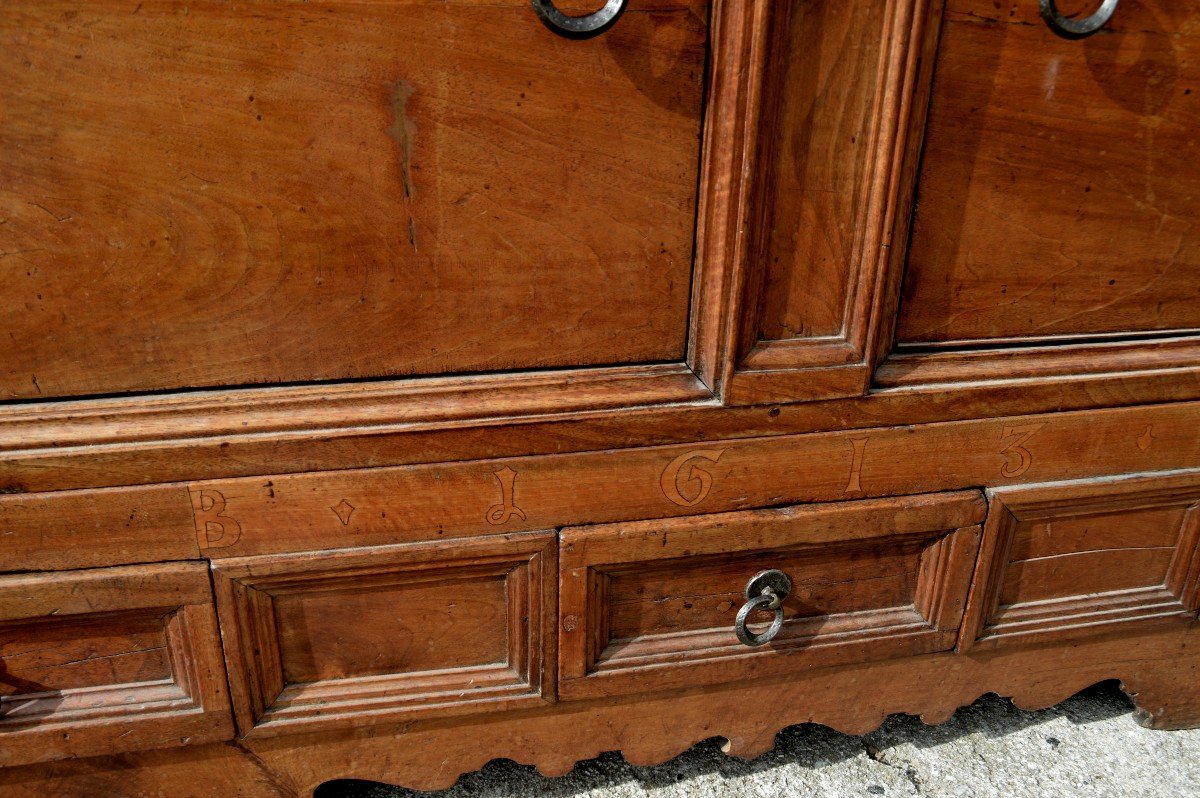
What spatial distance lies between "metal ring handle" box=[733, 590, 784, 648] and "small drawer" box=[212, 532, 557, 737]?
0.86ft

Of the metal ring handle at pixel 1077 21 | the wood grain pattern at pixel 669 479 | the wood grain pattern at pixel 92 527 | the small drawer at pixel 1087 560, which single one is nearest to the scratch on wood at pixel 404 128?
the wood grain pattern at pixel 669 479

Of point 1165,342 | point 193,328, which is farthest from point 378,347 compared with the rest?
point 1165,342

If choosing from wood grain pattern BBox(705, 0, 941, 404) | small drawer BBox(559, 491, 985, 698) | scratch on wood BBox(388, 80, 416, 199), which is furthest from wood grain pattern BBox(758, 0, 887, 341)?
scratch on wood BBox(388, 80, 416, 199)

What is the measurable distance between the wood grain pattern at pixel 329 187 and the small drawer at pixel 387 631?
0.80ft

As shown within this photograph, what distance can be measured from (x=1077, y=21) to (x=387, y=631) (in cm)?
114

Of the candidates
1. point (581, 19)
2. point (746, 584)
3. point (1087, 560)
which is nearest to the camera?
point (581, 19)

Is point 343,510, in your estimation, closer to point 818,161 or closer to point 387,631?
point 387,631

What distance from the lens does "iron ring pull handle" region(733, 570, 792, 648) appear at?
1133mm

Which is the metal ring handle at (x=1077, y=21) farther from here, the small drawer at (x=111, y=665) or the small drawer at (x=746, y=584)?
the small drawer at (x=111, y=665)

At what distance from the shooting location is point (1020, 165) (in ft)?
3.42

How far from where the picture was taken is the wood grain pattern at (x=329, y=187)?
842mm

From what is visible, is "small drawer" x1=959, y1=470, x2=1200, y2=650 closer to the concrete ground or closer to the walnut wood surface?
the walnut wood surface

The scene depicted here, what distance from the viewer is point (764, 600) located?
1144 mm

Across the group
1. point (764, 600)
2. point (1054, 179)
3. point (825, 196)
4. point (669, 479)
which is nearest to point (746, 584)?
point (764, 600)
